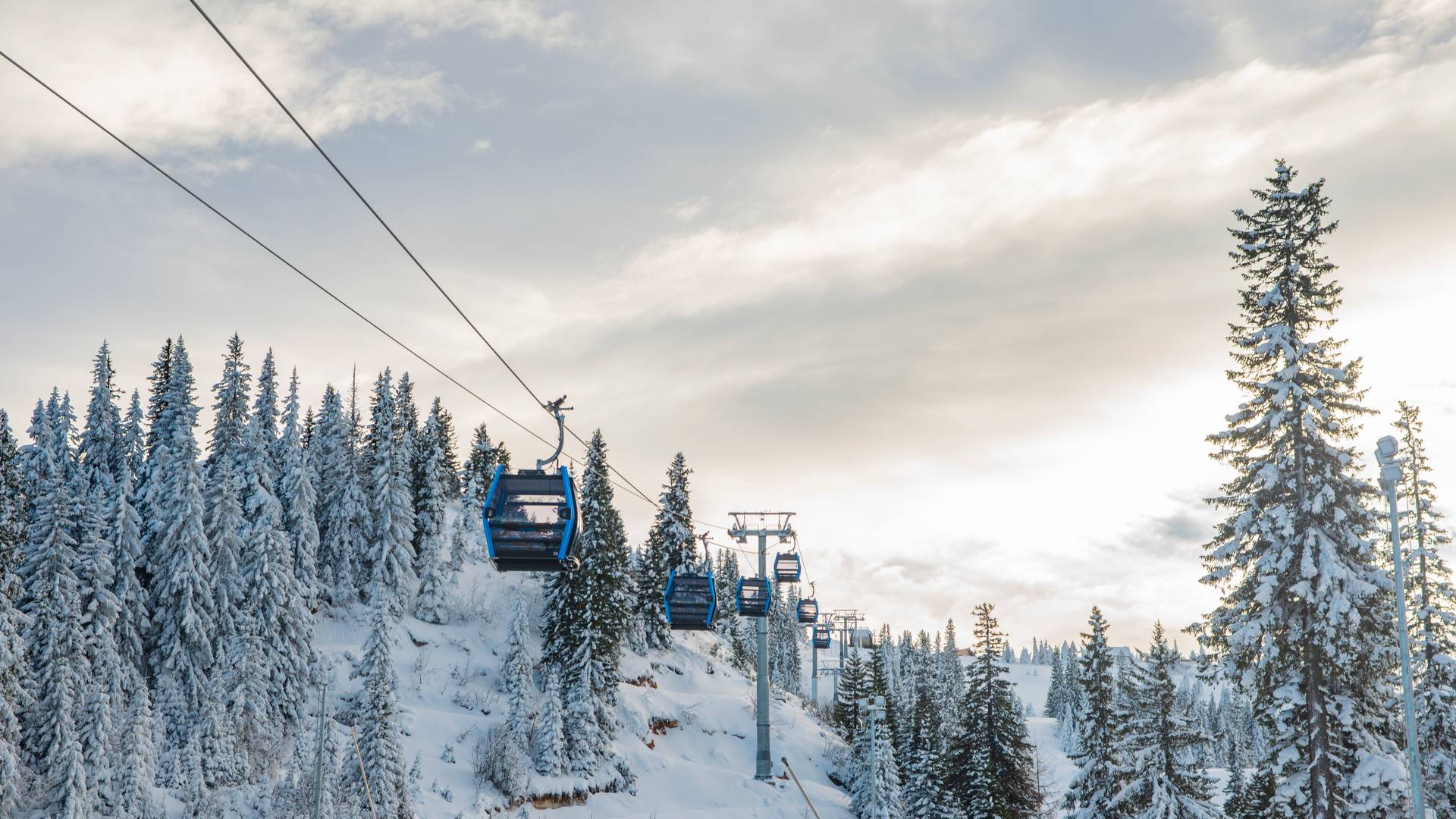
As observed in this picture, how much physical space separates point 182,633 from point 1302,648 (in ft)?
167

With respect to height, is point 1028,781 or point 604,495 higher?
point 604,495

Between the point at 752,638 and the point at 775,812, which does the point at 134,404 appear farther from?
the point at 752,638

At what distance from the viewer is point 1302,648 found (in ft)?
79.4

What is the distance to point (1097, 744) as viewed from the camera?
131 ft

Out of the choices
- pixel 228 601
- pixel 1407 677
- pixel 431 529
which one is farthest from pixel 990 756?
pixel 431 529

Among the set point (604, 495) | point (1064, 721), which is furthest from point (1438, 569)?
point (1064, 721)

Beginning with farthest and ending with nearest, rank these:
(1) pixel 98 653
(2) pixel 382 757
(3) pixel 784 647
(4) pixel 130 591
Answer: (3) pixel 784 647
(4) pixel 130 591
(1) pixel 98 653
(2) pixel 382 757

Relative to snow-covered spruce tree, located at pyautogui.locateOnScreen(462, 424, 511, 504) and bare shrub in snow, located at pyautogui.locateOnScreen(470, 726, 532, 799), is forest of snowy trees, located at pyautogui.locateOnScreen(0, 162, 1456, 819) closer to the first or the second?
bare shrub in snow, located at pyautogui.locateOnScreen(470, 726, 532, 799)

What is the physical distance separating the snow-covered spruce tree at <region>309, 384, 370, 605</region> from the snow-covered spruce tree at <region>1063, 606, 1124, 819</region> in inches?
2046

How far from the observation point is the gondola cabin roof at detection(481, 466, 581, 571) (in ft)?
62.0

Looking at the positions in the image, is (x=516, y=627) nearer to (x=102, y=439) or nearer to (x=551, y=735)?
(x=551, y=735)

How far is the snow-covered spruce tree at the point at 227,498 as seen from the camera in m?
54.1

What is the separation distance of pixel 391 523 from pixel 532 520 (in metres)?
59.5

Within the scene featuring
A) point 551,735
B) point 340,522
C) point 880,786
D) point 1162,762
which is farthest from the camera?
point 340,522
